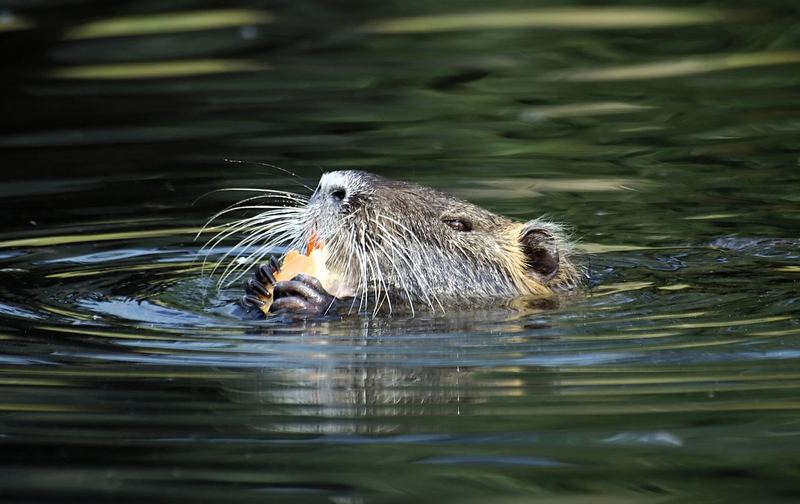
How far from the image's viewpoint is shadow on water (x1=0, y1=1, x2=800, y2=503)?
4.20 m

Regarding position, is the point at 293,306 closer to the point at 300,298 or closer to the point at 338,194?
the point at 300,298

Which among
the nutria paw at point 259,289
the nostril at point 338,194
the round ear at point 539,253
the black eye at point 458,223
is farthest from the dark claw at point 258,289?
the round ear at point 539,253

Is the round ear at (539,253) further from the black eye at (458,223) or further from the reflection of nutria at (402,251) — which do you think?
the black eye at (458,223)

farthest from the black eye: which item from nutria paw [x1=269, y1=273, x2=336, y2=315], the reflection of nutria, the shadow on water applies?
nutria paw [x1=269, y1=273, x2=336, y2=315]

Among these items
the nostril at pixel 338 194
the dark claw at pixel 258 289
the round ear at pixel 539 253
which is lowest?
the dark claw at pixel 258 289

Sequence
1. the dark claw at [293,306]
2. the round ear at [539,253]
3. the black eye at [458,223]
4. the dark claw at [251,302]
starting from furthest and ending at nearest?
1. the round ear at [539,253]
2. the black eye at [458,223]
3. the dark claw at [251,302]
4. the dark claw at [293,306]

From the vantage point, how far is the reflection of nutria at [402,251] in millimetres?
6281

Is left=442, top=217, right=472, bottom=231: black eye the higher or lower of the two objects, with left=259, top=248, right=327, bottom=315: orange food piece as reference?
higher

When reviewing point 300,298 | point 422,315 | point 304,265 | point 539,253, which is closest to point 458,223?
point 539,253

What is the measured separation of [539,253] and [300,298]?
4.30 ft

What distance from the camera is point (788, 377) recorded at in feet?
16.0

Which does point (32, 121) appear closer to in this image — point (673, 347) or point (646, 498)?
point (673, 347)

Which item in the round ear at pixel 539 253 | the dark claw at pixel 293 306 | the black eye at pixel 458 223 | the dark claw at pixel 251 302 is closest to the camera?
the dark claw at pixel 293 306

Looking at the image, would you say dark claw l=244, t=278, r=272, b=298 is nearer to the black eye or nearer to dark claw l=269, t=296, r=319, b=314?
dark claw l=269, t=296, r=319, b=314
